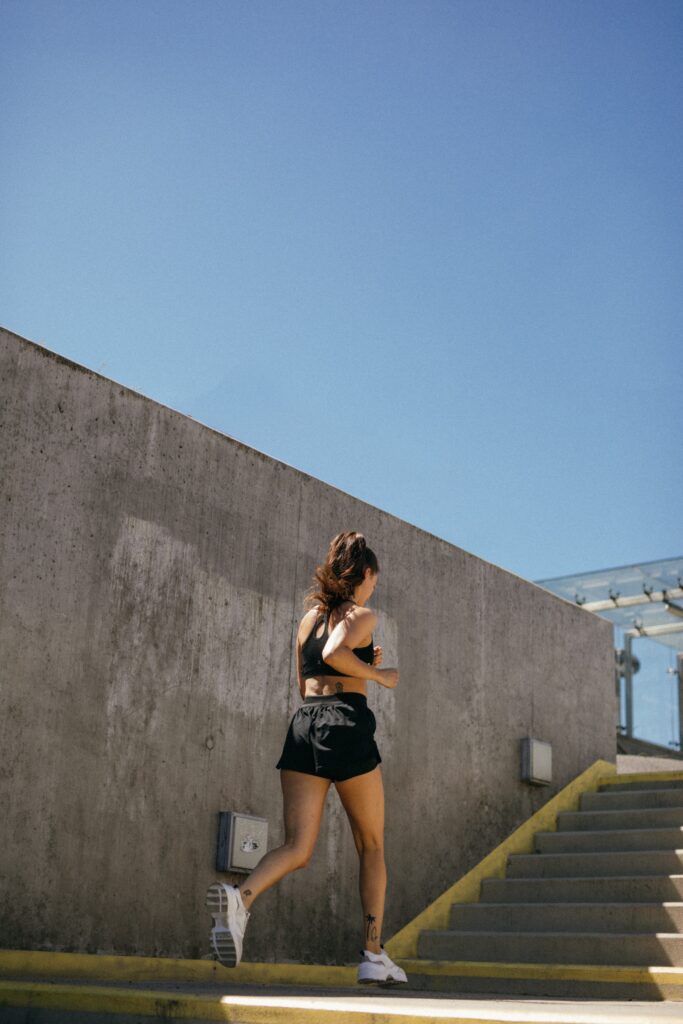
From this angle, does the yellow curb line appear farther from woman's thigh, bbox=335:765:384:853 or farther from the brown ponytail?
the brown ponytail

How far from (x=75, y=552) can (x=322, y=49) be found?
4551 mm

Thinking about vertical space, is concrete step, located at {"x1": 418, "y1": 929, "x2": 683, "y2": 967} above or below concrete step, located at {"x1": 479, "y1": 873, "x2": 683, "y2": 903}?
below

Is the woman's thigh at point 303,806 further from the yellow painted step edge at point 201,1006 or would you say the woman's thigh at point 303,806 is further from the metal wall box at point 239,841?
Answer: the metal wall box at point 239,841

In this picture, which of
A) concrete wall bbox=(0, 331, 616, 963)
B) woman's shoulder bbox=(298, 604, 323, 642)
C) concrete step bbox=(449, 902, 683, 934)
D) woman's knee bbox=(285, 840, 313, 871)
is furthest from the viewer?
concrete step bbox=(449, 902, 683, 934)

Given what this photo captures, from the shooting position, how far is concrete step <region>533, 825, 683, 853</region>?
6520mm

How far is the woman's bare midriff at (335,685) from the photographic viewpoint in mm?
4301

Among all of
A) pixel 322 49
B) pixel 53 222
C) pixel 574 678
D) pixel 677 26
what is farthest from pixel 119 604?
pixel 677 26

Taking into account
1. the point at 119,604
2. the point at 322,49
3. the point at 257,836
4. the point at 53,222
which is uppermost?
the point at 322,49

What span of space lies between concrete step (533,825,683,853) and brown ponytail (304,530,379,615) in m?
3.08

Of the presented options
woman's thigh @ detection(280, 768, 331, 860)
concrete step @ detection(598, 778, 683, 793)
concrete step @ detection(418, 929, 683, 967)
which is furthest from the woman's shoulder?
concrete step @ detection(598, 778, 683, 793)

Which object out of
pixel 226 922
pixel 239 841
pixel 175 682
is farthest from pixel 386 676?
pixel 239 841

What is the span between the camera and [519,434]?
12.0 metres

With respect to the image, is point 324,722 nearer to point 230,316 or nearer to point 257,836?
point 257,836

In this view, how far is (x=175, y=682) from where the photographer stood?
5.34m
